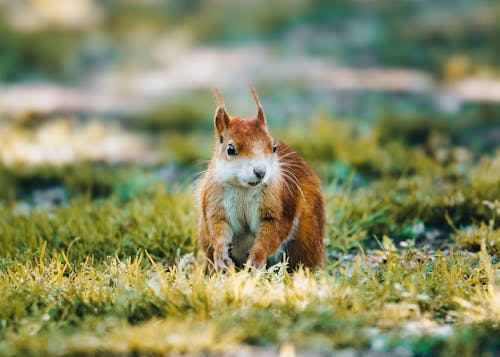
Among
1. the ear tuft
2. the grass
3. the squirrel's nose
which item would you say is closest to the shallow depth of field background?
the grass

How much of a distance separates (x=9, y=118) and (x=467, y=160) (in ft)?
15.6

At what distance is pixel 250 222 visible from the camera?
3682mm

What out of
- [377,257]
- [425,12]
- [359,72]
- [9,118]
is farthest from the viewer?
[425,12]

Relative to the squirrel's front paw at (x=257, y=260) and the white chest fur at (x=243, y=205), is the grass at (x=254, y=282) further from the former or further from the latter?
the white chest fur at (x=243, y=205)

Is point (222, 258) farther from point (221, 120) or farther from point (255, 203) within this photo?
point (221, 120)

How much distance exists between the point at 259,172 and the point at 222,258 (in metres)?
0.48

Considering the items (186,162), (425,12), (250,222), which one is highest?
(425,12)

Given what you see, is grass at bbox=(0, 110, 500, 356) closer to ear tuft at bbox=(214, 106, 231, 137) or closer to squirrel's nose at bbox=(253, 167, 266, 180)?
squirrel's nose at bbox=(253, 167, 266, 180)

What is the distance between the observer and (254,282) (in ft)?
10.8

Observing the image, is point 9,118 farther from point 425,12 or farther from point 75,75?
point 425,12

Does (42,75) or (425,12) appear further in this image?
(425,12)

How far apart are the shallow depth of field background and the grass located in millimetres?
12

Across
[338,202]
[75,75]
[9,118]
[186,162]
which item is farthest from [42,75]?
[338,202]

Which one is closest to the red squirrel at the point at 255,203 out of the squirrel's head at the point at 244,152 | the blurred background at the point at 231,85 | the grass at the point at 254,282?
the squirrel's head at the point at 244,152
